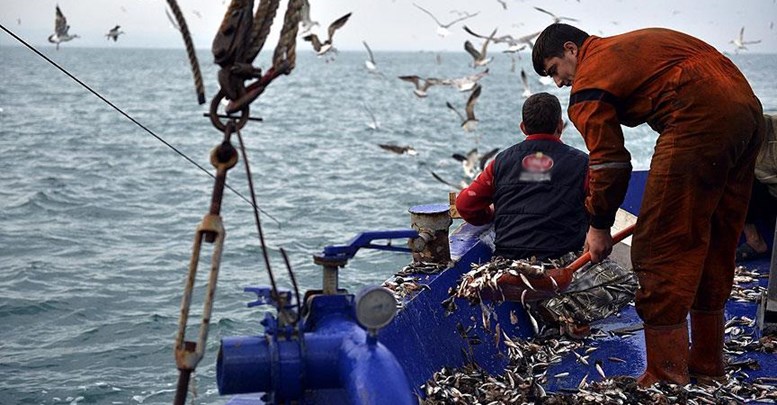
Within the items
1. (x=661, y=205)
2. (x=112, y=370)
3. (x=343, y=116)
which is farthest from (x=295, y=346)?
(x=343, y=116)

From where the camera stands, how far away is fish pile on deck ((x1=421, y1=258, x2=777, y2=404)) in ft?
14.6

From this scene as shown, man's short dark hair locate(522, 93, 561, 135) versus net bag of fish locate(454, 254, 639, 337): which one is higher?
man's short dark hair locate(522, 93, 561, 135)

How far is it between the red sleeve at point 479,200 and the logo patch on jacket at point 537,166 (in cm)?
28

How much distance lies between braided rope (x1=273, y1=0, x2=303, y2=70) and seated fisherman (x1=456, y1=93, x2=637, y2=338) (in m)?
2.80

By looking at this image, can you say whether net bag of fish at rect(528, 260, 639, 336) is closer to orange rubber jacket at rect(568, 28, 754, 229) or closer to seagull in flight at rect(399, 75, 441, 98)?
orange rubber jacket at rect(568, 28, 754, 229)

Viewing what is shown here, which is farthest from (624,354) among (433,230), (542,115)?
(542,115)

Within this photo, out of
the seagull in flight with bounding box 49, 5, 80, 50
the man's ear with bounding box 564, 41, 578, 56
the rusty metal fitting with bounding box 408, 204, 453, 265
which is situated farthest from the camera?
the seagull in flight with bounding box 49, 5, 80, 50

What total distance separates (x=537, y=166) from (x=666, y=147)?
1311 mm

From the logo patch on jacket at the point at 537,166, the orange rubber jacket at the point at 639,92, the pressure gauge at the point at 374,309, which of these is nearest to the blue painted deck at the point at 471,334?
the logo patch on jacket at the point at 537,166

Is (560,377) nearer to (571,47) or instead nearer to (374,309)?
(571,47)

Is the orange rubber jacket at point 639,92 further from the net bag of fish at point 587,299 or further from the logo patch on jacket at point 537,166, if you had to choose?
the net bag of fish at point 587,299

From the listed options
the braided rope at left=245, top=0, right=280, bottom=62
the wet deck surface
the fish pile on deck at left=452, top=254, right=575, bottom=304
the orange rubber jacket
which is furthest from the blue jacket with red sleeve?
the braided rope at left=245, top=0, right=280, bottom=62

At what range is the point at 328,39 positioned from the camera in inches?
675

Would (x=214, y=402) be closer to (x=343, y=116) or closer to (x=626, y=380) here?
(x=626, y=380)
